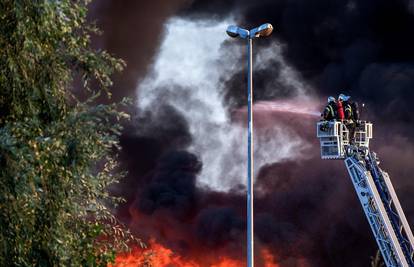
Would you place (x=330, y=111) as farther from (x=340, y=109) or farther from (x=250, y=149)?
(x=250, y=149)

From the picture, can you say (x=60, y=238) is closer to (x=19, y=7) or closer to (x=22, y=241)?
(x=22, y=241)

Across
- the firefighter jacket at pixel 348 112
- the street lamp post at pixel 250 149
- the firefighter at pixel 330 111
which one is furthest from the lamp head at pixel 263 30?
the firefighter jacket at pixel 348 112

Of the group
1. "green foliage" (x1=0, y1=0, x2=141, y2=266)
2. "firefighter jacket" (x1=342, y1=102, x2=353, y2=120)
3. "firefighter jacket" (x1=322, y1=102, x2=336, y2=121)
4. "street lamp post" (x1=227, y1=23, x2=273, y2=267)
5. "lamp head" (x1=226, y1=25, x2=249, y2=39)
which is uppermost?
"firefighter jacket" (x1=342, y1=102, x2=353, y2=120)

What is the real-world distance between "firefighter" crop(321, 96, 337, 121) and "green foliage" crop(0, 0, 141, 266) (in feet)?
41.8

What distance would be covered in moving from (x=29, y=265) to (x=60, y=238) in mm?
672

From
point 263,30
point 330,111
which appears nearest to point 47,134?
point 263,30

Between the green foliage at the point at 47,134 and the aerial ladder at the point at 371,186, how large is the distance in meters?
12.8

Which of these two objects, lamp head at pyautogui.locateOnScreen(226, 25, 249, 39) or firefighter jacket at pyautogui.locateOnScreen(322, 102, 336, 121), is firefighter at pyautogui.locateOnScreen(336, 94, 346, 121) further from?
lamp head at pyautogui.locateOnScreen(226, 25, 249, 39)

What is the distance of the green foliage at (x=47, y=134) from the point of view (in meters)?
10.6

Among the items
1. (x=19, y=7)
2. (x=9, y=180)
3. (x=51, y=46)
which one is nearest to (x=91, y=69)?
(x=51, y=46)

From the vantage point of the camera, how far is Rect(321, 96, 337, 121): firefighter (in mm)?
23844

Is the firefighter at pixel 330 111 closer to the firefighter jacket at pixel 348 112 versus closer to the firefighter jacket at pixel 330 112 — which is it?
the firefighter jacket at pixel 330 112

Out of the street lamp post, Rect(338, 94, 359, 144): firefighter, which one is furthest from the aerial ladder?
the street lamp post

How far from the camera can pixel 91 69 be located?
12516 millimetres
